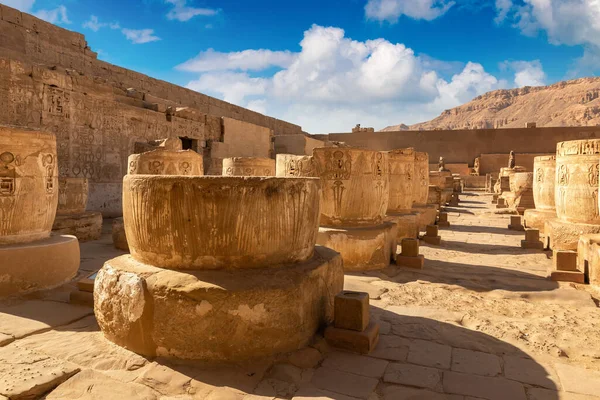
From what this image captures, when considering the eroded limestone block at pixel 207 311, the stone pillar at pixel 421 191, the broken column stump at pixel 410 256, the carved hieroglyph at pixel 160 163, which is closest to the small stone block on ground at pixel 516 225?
the stone pillar at pixel 421 191

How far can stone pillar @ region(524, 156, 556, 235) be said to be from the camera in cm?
771

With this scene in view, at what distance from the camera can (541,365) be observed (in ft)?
7.81

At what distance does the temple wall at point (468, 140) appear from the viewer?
26.1 meters

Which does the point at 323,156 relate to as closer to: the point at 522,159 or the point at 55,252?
the point at 55,252

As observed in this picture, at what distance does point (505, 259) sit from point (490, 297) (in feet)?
7.15

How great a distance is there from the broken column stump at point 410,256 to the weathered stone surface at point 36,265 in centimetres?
364

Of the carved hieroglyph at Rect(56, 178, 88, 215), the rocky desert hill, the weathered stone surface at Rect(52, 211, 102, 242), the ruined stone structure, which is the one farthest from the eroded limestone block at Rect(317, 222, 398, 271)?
the rocky desert hill

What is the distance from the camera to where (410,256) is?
5.08 metres

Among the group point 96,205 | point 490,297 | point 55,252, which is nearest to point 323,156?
point 490,297

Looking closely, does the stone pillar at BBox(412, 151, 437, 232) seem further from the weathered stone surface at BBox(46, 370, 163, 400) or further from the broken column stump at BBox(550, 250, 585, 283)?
the weathered stone surface at BBox(46, 370, 163, 400)

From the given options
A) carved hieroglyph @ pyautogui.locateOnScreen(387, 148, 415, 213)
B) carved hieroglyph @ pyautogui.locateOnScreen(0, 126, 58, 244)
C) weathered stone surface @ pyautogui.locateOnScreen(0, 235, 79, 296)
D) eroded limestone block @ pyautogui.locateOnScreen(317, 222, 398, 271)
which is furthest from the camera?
carved hieroglyph @ pyautogui.locateOnScreen(387, 148, 415, 213)

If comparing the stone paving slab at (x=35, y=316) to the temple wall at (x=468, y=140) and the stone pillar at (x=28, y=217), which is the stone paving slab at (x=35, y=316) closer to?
the stone pillar at (x=28, y=217)

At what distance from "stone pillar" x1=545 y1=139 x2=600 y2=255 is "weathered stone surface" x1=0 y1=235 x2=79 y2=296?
20.3 feet

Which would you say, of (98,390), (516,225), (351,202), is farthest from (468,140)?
(98,390)
